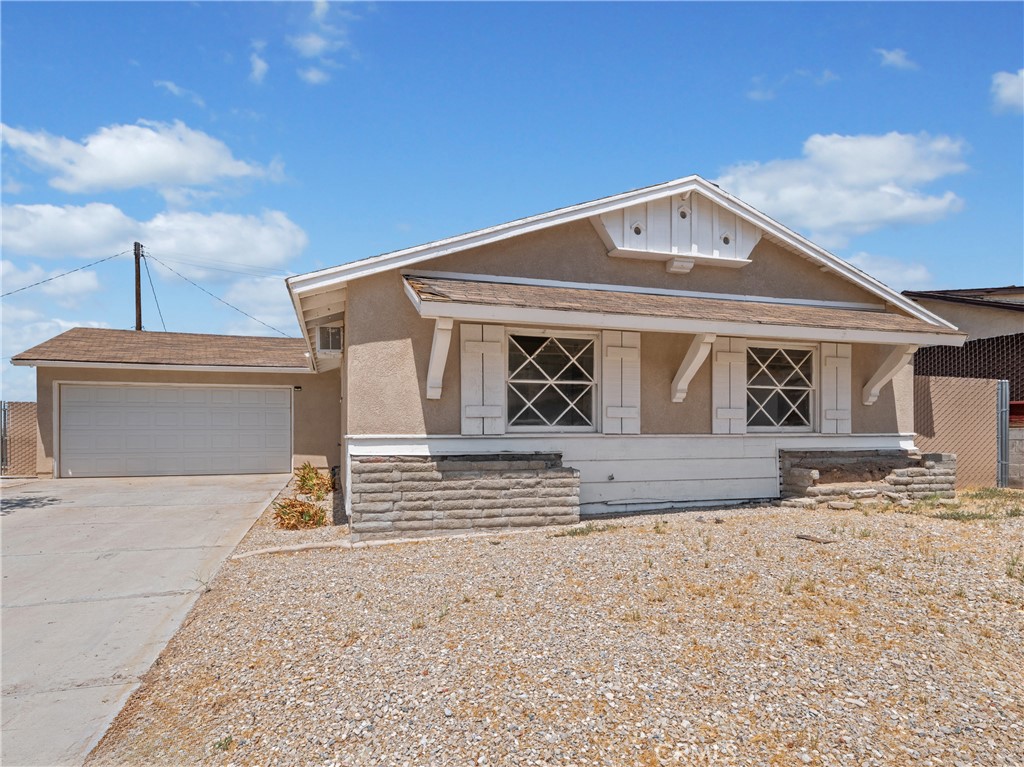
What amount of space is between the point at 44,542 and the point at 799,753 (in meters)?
8.39

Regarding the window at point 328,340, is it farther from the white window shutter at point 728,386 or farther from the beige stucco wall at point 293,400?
the white window shutter at point 728,386

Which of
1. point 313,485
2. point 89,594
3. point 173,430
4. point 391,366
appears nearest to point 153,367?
point 173,430

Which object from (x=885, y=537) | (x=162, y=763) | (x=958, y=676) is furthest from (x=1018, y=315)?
(x=162, y=763)

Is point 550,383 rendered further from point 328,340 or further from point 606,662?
A: point 606,662

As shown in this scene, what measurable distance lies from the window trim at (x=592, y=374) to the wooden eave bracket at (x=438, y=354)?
859 millimetres

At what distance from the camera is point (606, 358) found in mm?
8781

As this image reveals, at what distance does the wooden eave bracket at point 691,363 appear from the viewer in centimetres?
841

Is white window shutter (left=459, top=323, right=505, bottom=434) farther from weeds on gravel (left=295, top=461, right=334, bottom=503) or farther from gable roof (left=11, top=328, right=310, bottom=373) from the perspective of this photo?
gable roof (left=11, top=328, right=310, bottom=373)

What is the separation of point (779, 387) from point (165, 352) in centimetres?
1316

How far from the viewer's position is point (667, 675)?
3.71 metres

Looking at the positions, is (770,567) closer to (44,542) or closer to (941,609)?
(941,609)

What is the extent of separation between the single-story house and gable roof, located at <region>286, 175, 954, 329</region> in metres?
0.03

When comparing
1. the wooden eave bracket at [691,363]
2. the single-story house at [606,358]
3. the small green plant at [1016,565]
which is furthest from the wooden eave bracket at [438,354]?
the small green plant at [1016,565]

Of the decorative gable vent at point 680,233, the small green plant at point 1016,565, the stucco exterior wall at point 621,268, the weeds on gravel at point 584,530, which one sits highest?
the decorative gable vent at point 680,233
